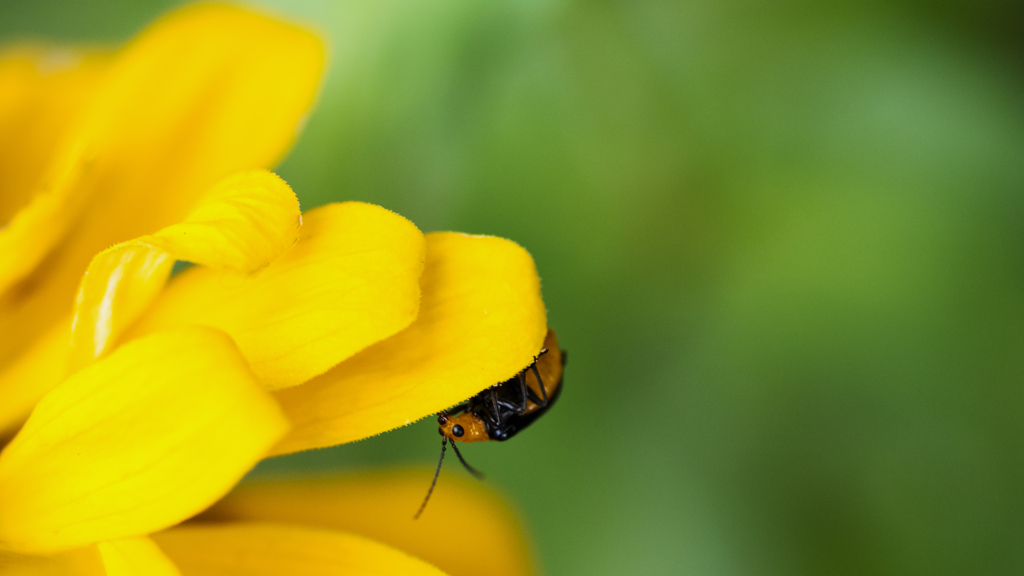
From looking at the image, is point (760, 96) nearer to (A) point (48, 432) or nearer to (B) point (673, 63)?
(B) point (673, 63)

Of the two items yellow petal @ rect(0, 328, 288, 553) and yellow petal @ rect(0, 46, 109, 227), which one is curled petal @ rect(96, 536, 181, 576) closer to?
yellow petal @ rect(0, 328, 288, 553)

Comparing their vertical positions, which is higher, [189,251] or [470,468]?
[189,251]

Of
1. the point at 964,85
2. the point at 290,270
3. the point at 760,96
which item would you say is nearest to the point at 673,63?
the point at 760,96

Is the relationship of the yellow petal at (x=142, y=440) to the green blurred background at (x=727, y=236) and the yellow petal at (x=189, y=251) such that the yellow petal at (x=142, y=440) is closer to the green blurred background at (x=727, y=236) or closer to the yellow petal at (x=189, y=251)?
the yellow petal at (x=189, y=251)

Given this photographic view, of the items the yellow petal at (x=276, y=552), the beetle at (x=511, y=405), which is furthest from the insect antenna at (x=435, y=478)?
the yellow petal at (x=276, y=552)

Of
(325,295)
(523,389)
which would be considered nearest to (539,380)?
(523,389)

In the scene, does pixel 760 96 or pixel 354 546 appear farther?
pixel 760 96

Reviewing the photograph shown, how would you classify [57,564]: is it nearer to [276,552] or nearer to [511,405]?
[276,552]
